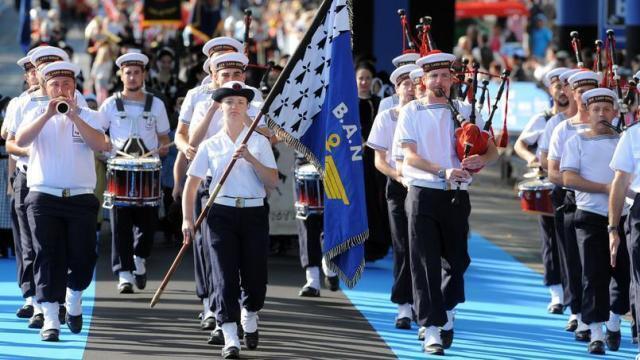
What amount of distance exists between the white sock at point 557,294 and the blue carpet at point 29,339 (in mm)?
4023

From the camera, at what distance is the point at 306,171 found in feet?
47.6

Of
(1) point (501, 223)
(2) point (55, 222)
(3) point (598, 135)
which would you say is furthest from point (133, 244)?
(1) point (501, 223)

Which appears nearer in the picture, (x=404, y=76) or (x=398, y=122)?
(x=398, y=122)

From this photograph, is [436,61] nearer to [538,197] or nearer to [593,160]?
[593,160]

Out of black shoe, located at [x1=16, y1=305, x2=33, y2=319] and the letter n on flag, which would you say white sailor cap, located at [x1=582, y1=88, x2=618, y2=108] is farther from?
black shoe, located at [x1=16, y1=305, x2=33, y2=319]

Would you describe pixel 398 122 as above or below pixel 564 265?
above

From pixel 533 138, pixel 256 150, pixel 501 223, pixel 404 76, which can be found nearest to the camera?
pixel 256 150

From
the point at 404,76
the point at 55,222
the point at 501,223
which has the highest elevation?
the point at 404,76

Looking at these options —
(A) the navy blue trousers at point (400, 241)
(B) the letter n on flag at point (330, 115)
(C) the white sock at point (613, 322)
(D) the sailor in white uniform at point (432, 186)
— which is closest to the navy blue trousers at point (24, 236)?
(B) the letter n on flag at point (330, 115)

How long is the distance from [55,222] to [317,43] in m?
2.37

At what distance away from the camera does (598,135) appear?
38.7 ft

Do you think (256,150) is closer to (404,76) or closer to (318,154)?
(318,154)

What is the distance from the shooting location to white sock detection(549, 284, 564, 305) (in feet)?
45.8

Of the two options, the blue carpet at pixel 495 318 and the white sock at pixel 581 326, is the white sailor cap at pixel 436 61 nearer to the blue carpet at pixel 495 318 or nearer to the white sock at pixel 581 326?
the blue carpet at pixel 495 318
